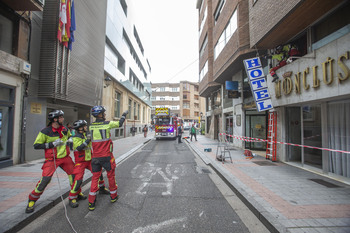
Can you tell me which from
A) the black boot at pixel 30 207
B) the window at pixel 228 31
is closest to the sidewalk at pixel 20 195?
the black boot at pixel 30 207

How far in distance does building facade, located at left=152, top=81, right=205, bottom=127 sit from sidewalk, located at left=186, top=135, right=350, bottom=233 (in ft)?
178

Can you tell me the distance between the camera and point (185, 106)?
201ft

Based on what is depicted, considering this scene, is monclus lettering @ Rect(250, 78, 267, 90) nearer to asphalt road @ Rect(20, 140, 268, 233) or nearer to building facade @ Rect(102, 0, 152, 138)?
asphalt road @ Rect(20, 140, 268, 233)

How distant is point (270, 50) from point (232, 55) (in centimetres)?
234

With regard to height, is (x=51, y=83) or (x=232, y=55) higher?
(x=232, y=55)

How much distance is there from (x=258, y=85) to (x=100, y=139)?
7584 millimetres

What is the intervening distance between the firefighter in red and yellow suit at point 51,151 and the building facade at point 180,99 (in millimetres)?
55966

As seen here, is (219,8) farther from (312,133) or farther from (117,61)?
(312,133)

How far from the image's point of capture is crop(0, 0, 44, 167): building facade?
644 cm

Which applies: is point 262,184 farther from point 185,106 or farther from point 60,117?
point 185,106

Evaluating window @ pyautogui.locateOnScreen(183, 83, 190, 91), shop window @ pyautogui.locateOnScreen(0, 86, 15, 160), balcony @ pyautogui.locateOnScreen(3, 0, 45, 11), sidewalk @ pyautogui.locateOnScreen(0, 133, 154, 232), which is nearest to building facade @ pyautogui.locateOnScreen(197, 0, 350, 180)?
sidewalk @ pyautogui.locateOnScreen(0, 133, 154, 232)

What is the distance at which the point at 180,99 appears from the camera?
60594 millimetres

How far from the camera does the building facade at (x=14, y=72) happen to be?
6.44 metres

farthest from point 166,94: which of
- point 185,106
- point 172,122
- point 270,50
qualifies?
point 270,50
